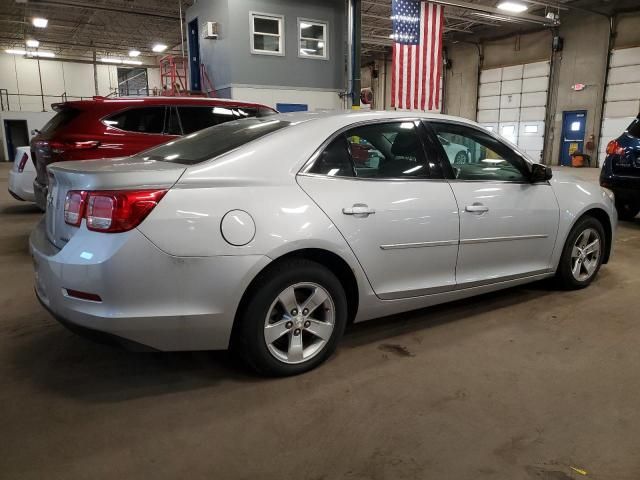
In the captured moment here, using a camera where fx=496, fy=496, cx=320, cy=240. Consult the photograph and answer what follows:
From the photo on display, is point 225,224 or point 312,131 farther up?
point 312,131

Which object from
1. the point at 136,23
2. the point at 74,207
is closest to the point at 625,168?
the point at 74,207

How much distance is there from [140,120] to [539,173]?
4478 mm

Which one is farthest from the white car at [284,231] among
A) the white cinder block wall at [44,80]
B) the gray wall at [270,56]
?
the white cinder block wall at [44,80]

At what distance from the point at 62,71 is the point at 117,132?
27990 mm

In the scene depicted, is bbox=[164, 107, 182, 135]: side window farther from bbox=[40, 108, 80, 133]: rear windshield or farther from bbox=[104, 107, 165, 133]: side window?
bbox=[40, 108, 80, 133]: rear windshield

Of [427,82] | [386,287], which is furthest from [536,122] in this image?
[386,287]

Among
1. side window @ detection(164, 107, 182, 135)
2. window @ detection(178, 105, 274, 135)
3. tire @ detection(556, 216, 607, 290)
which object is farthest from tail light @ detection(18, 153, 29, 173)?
tire @ detection(556, 216, 607, 290)

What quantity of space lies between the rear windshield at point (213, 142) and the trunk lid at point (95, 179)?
0.19 m

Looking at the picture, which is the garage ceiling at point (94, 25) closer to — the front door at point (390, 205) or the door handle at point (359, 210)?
the front door at point (390, 205)

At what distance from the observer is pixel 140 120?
589cm

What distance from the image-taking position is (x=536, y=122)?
21.2m

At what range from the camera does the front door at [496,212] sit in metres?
3.21

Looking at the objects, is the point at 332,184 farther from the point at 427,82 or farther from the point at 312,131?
the point at 427,82

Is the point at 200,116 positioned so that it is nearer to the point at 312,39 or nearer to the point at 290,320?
the point at 290,320
